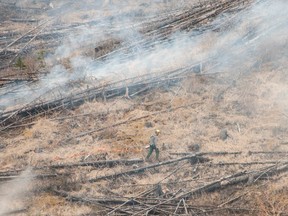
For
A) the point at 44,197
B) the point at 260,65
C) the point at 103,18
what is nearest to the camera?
the point at 44,197

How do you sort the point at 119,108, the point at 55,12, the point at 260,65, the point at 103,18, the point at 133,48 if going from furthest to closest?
the point at 55,12, the point at 103,18, the point at 133,48, the point at 260,65, the point at 119,108

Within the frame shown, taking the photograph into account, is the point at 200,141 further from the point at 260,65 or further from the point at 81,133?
the point at 260,65

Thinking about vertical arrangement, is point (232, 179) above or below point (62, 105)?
below

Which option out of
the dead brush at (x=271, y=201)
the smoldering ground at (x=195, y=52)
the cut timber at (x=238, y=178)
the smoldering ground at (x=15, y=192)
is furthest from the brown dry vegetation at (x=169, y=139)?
the smoldering ground at (x=195, y=52)

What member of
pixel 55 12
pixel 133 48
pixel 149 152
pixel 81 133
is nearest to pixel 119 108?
pixel 81 133

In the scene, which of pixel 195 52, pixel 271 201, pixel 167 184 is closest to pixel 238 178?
pixel 271 201

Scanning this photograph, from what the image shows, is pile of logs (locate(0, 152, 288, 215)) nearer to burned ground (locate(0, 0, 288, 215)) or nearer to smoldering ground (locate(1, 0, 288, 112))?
burned ground (locate(0, 0, 288, 215))

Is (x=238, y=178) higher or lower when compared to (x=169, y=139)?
lower

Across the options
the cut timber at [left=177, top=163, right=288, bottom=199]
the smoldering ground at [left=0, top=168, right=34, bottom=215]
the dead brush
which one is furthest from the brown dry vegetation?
the smoldering ground at [left=0, top=168, right=34, bottom=215]

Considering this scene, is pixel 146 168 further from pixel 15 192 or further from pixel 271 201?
pixel 15 192
